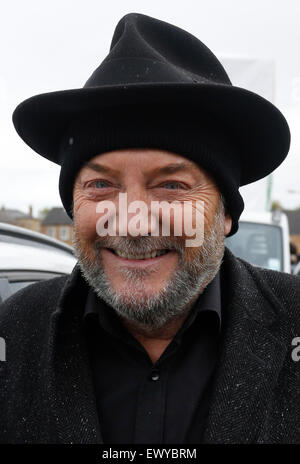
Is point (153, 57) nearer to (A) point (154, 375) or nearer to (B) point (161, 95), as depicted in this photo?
(B) point (161, 95)

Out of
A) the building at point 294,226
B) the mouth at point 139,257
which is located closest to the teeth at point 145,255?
the mouth at point 139,257

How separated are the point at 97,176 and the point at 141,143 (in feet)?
0.65

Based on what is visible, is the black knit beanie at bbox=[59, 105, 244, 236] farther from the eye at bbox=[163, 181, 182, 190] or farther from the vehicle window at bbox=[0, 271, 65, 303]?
the vehicle window at bbox=[0, 271, 65, 303]

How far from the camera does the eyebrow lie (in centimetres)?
179

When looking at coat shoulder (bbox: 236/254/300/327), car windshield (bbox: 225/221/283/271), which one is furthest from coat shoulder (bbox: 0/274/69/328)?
car windshield (bbox: 225/221/283/271)

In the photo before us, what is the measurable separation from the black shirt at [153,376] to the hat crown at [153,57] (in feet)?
2.57

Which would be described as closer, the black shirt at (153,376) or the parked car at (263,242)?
the black shirt at (153,376)

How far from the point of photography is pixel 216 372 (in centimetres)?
182

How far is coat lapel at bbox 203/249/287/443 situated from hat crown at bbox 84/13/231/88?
31.3 inches

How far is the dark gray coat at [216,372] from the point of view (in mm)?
1688

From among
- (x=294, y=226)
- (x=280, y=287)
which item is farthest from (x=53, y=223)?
(x=280, y=287)

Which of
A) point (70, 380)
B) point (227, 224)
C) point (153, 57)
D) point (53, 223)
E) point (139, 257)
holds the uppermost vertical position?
point (53, 223)

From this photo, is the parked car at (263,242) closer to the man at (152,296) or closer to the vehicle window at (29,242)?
the vehicle window at (29,242)

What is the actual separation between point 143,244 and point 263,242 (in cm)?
607
